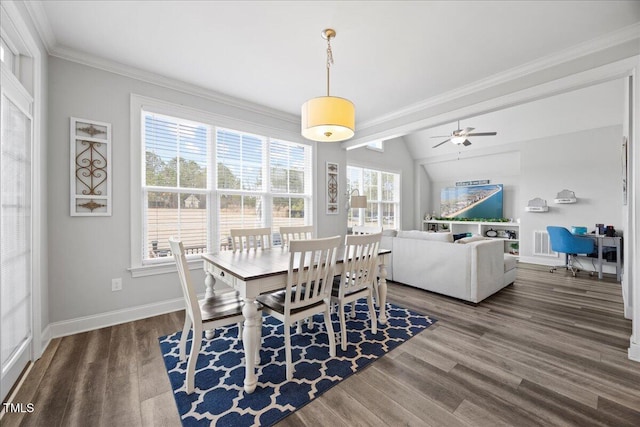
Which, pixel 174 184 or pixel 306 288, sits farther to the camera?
pixel 174 184

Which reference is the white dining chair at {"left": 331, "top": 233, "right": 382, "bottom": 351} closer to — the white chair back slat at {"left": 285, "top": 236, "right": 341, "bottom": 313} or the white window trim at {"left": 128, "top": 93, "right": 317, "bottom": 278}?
the white chair back slat at {"left": 285, "top": 236, "right": 341, "bottom": 313}

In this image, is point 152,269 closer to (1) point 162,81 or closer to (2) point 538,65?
(1) point 162,81

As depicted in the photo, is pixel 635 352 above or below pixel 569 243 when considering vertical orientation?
below

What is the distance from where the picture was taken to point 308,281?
199cm

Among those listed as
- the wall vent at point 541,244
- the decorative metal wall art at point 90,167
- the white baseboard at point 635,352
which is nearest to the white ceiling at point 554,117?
the wall vent at point 541,244

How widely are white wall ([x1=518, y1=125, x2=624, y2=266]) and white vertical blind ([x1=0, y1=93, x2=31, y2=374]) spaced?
790 centimetres

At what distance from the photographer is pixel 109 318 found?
109 inches

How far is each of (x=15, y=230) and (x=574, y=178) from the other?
26.9 ft

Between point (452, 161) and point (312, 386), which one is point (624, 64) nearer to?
point (312, 386)

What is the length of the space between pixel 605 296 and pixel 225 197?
213 inches

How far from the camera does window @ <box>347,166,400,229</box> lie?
20.4 ft

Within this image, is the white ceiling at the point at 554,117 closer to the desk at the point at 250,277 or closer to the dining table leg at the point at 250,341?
the desk at the point at 250,277

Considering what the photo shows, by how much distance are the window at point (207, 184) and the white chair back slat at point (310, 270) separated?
190 centimetres

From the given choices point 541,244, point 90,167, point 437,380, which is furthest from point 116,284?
point 541,244
